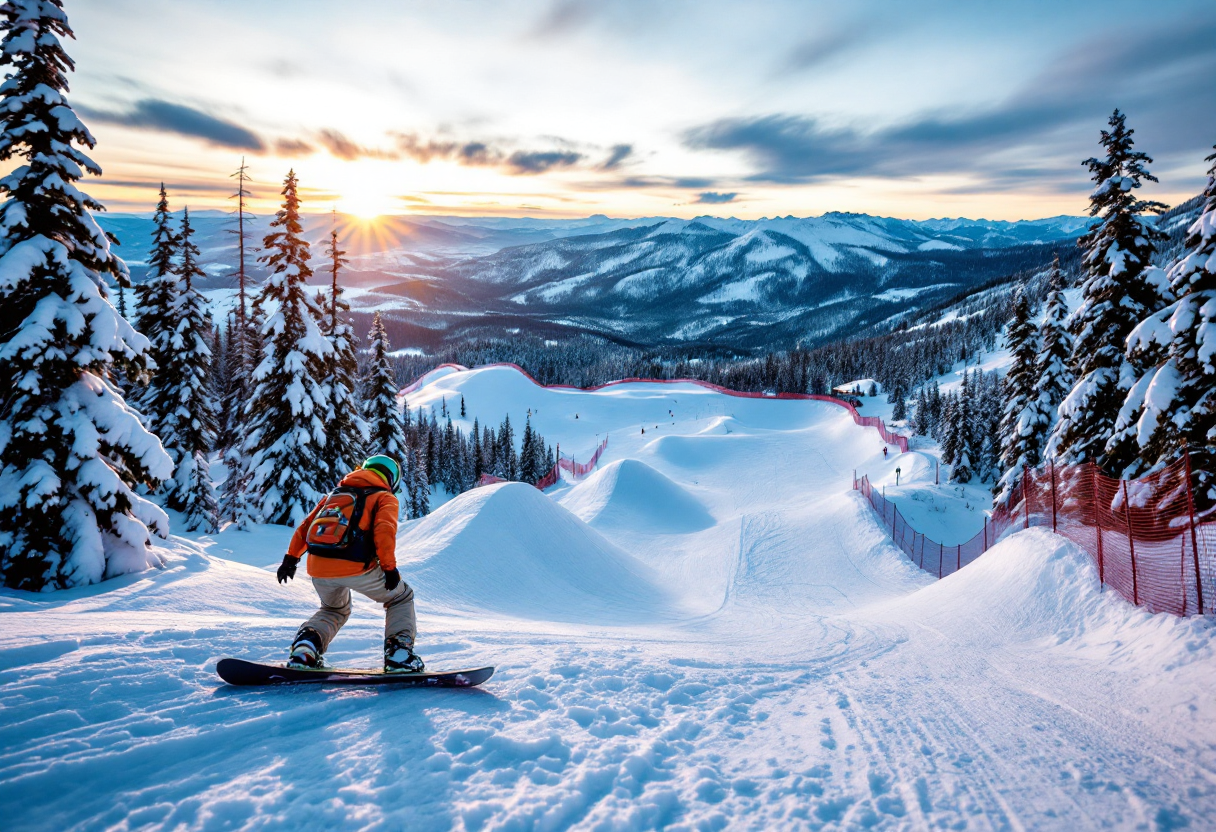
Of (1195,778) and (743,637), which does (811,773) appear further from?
(743,637)

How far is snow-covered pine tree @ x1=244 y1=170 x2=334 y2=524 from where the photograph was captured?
64.6 ft

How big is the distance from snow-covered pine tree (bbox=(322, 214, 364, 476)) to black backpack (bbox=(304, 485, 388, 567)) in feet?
57.8

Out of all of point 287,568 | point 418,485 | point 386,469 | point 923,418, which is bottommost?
point 418,485

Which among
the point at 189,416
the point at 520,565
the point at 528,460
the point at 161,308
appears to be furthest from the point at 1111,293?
the point at 528,460

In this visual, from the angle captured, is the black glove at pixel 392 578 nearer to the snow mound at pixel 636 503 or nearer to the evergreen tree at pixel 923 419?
the snow mound at pixel 636 503

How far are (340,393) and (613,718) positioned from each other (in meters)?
20.6

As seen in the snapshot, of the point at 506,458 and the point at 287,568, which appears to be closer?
the point at 287,568

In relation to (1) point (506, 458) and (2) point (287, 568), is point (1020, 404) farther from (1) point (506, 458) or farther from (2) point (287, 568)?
(1) point (506, 458)

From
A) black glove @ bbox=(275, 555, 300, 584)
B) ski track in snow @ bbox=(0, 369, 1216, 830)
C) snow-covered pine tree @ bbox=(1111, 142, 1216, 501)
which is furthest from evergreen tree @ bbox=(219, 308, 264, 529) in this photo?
snow-covered pine tree @ bbox=(1111, 142, 1216, 501)

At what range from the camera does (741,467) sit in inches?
1640

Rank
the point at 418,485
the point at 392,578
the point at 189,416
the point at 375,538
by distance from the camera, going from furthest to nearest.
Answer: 1. the point at 418,485
2. the point at 189,416
3. the point at 375,538
4. the point at 392,578

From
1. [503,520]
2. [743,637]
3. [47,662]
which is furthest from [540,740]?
[503,520]

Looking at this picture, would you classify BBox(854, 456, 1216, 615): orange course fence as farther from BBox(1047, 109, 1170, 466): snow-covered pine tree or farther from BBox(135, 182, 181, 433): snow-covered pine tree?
BBox(135, 182, 181, 433): snow-covered pine tree

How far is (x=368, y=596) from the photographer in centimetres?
513
